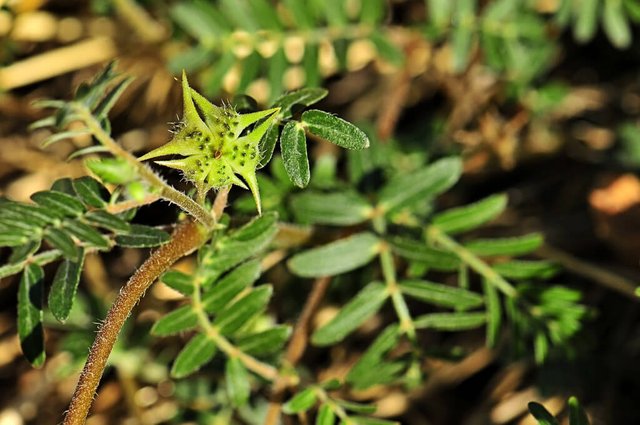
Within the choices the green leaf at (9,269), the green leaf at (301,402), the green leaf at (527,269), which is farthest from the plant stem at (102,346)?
the green leaf at (527,269)

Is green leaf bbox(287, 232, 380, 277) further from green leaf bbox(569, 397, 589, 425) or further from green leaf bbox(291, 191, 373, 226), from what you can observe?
green leaf bbox(569, 397, 589, 425)

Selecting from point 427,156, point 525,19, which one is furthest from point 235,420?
point 525,19

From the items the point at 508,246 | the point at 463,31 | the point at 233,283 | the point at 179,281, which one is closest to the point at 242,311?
the point at 233,283

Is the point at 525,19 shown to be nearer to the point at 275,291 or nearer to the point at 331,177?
the point at 331,177

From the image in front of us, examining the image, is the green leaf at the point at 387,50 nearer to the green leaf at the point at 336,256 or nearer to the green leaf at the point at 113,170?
the green leaf at the point at 336,256

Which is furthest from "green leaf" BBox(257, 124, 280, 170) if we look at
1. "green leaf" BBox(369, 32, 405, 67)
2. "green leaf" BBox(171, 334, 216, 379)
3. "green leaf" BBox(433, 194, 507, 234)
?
"green leaf" BBox(369, 32, 405, 67)
